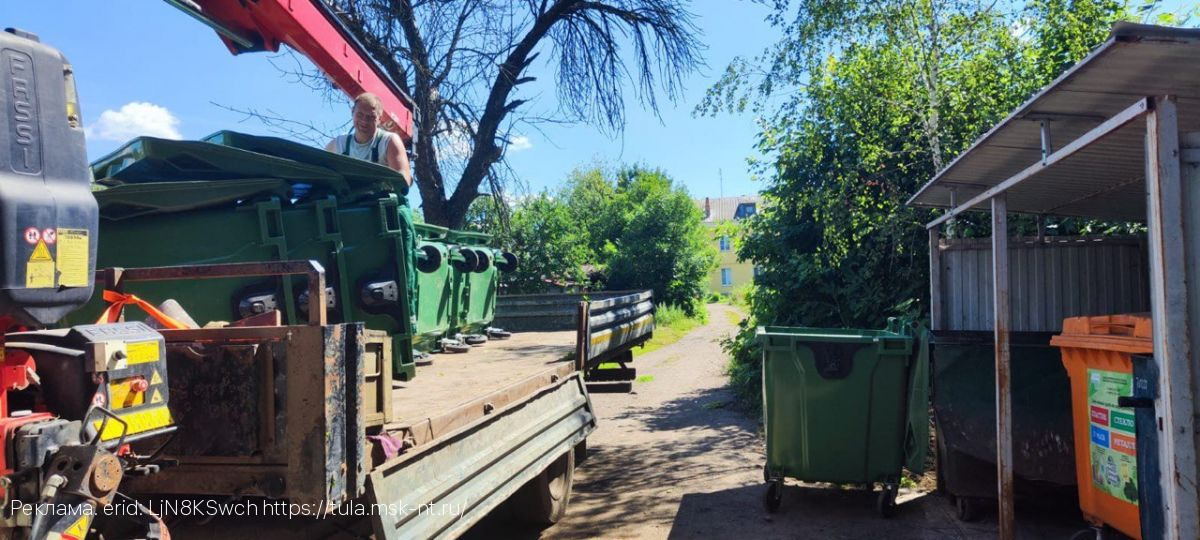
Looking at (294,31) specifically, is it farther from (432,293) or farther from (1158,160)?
(1158,160)

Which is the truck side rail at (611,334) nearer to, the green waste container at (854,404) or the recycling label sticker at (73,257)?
the green waste container at (854,404)

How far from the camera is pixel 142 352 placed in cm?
228

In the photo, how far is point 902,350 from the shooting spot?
5.82 m

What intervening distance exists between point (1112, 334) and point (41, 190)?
4.70 metres

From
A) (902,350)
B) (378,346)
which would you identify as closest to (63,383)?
(378,346)

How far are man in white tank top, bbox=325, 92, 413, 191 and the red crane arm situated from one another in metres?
0.37

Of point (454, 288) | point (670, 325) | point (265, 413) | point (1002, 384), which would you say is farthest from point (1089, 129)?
point (670, 325)

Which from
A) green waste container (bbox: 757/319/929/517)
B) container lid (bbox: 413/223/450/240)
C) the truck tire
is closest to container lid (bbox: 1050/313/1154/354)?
green waste container (bbox: 757/319/929/517)

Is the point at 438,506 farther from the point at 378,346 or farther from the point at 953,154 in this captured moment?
the point at 953,154

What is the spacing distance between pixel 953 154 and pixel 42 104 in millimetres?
8442

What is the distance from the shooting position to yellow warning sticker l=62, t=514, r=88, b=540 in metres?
2.01

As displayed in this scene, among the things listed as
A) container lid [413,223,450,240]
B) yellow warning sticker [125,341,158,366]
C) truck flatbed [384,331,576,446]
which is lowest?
truck flatbed [384,331,576,446]

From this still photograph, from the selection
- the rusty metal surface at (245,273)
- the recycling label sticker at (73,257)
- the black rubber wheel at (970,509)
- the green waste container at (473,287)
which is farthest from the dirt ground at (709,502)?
the recycling label sticker at (73,257)

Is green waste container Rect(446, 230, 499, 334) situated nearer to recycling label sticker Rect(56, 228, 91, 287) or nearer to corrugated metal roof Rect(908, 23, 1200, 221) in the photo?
corrugated metal roof Rect(908, 23, 1200, 221)
